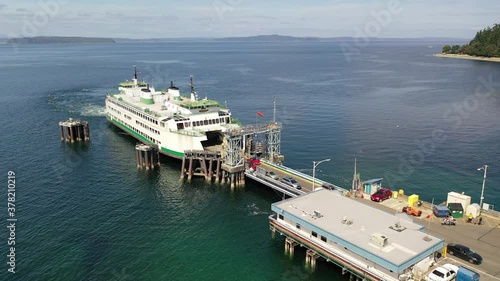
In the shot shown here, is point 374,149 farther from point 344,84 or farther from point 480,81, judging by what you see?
point 480,81

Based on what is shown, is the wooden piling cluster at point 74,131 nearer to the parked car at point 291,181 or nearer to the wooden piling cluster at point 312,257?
the parked car at point 291,181

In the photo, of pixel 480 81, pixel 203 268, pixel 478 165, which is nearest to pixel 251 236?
pixel 203 268

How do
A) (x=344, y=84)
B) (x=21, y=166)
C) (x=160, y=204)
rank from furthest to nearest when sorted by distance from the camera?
(x=344, y=84) → (x=21, y=166) → (x=160, y=204)

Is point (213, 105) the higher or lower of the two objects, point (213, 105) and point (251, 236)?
the higher

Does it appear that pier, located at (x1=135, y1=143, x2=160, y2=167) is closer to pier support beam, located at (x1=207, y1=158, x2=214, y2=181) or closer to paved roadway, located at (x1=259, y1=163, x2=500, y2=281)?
pier support beam, located at (x1=207, y1=158, x2=214, y2=181)

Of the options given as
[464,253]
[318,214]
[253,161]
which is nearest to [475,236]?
[464,253]

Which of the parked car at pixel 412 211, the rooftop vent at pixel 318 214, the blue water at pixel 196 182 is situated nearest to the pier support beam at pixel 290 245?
the blue water at pixel 196 182

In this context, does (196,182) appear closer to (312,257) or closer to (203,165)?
(203,165)
